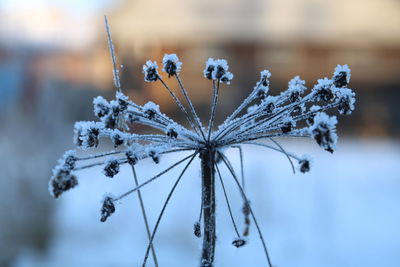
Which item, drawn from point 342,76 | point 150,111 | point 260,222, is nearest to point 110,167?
point 150,111

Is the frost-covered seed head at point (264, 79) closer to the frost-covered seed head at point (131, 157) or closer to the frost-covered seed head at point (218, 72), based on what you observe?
the frost-covered seed head at point (218, 72)

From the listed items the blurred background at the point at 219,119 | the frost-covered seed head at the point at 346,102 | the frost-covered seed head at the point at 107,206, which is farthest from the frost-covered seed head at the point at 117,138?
the blurred background at the point at 219,119

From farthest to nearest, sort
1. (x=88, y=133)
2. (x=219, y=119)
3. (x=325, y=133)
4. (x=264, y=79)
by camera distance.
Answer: (x=219, y=119)
(x=264, y=79)
(x=88, y=133)
(x=325, y=133)

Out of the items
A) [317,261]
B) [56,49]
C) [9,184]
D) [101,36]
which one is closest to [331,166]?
[317,261]

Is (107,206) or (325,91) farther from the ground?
(325,91)

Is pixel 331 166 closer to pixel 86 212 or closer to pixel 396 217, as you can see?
pixel 396 217

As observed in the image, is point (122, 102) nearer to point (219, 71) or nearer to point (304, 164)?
point (219, 71)
